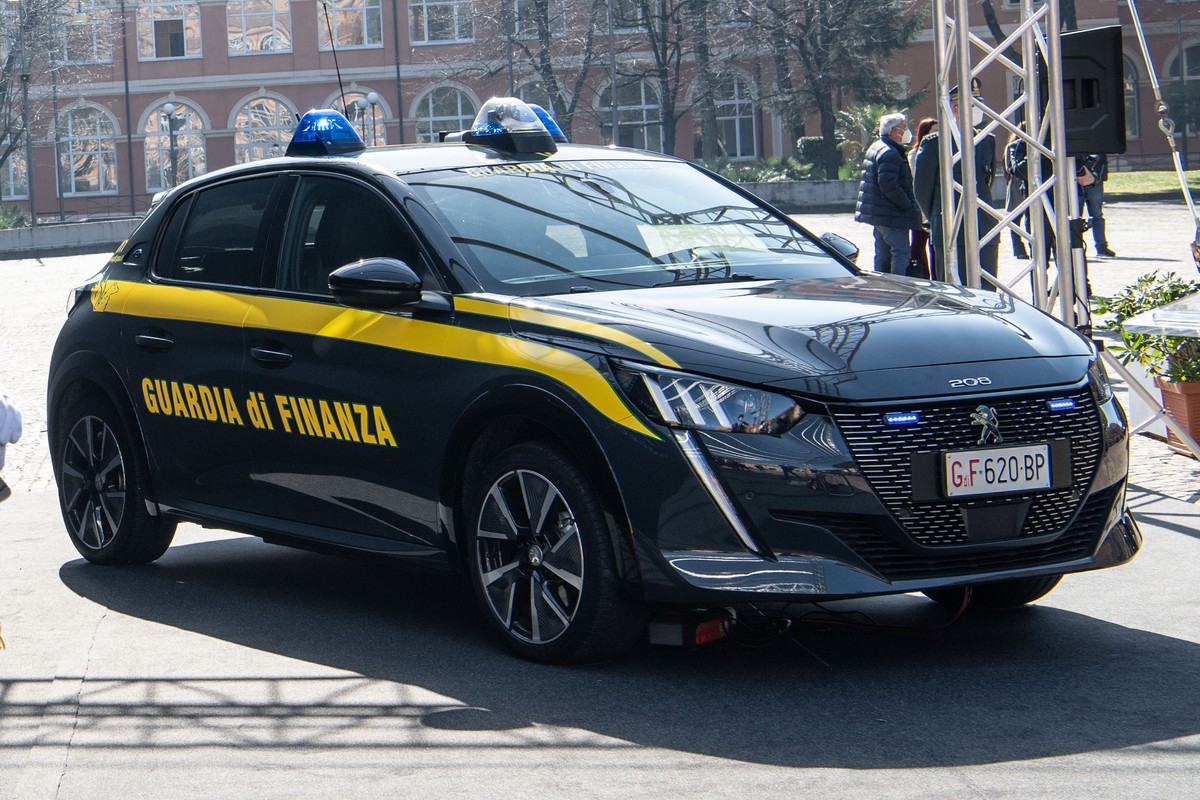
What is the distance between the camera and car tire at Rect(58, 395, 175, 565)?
7.23 metres

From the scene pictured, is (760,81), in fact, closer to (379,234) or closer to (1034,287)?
(1034,287)

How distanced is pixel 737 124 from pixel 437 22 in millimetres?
12298

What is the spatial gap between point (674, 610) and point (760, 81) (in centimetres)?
5949

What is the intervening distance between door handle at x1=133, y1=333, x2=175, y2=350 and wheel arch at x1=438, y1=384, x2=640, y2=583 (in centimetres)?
171

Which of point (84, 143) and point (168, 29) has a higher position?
point (168, 29)

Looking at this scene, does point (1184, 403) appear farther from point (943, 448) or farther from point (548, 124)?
point (943, 448)

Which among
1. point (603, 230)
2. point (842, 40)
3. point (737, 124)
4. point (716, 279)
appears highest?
point (842, 40)

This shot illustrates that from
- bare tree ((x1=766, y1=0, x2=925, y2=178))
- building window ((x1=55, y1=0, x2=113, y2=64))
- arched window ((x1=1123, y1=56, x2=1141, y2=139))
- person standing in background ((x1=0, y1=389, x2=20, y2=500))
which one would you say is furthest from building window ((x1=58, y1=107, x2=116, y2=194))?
person standing in background ((x1=0, y1=389, x2=20, y2=500))

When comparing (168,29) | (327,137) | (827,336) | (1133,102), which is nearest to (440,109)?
(168,29)

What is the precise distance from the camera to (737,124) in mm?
69562

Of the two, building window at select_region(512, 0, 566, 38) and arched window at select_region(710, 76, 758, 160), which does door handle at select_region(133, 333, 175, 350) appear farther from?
arched window at select_region(710, 76, 758, 160)

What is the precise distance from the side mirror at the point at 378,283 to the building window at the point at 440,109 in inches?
2536

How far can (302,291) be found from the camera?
6.37 meters

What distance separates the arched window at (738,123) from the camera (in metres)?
68.8
